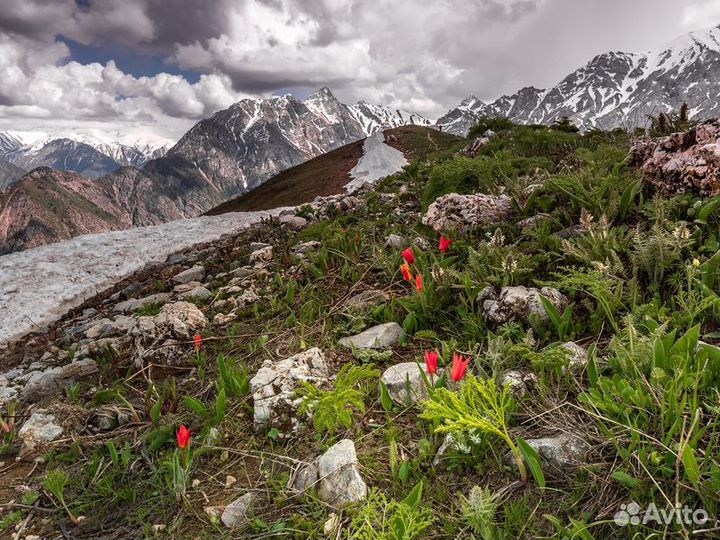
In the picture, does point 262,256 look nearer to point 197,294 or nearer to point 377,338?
point 197,294

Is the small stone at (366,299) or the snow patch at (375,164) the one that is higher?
the snow patch at (375,164)

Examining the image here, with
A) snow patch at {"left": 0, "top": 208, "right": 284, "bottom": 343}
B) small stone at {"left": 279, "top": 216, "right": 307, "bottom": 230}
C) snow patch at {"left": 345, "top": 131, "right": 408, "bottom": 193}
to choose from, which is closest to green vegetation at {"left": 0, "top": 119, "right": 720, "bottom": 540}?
small stone at {"left": 279, "top": 216, "right": 307, "bottom": 230}

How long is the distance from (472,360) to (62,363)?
4.61m

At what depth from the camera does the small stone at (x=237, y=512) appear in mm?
2010

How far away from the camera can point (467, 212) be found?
4805mm

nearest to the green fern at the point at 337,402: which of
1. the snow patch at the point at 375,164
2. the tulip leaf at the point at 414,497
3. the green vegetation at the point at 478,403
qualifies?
the green vegetation at the point at 478,403

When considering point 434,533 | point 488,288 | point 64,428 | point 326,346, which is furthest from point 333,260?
point 434,533

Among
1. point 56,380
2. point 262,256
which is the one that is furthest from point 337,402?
point 262,256

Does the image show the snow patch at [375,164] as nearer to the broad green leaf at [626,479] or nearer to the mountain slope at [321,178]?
the mountain slope at [321,178]

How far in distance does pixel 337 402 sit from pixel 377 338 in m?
0.94

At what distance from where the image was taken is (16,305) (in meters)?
7.68

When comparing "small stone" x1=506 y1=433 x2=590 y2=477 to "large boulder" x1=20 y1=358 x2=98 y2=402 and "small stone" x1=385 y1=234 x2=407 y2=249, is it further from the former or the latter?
"large boulder" x1=20 y1=358 x2=98 y2=402

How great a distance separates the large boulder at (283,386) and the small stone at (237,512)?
0.49m

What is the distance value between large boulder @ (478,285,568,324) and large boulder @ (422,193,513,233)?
→ 1719 millimetres
